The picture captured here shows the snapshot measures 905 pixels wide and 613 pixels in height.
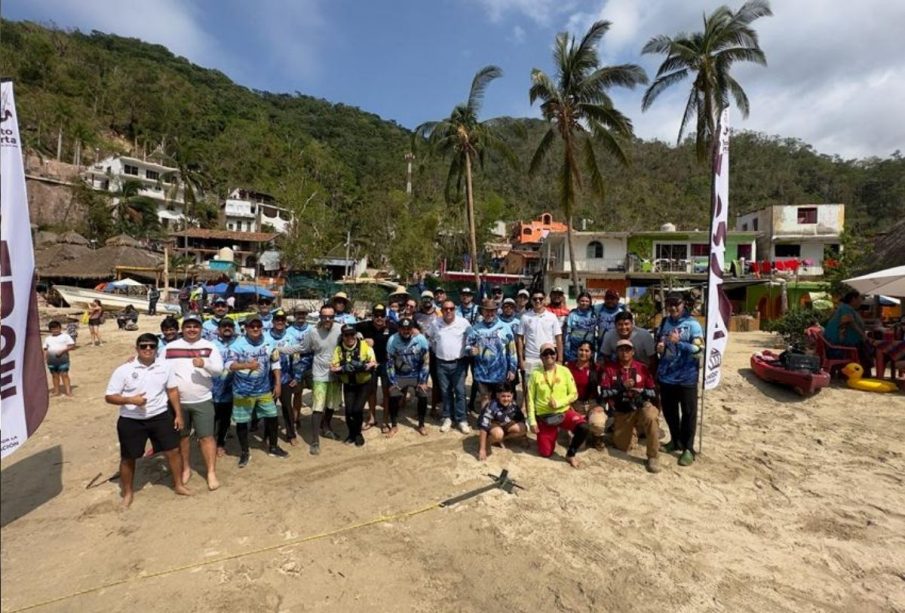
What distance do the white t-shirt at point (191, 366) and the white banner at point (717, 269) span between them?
215 inches

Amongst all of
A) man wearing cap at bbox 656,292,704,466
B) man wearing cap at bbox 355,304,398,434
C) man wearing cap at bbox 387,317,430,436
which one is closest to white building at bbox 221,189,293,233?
man wearing cap at bbox 355,304,398,434

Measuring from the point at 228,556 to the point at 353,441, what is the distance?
2407mm

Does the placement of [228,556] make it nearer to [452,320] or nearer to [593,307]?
[452,320]

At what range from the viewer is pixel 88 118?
58.6 meters

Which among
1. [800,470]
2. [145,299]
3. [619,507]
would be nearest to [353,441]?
[619,507]

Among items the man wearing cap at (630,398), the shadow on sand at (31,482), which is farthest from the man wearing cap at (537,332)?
the shadow on sand at (31,482)

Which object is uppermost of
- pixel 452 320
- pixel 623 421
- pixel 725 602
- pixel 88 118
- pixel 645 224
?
pixel 88 118

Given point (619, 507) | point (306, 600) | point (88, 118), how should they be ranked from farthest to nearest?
point (88, 118)
point (619, 507)
point (306, 600)

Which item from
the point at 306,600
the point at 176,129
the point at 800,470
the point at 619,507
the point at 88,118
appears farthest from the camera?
the point at 176,129

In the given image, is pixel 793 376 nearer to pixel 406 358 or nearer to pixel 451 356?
pixel 451 356

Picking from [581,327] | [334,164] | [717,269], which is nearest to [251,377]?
[581,327]

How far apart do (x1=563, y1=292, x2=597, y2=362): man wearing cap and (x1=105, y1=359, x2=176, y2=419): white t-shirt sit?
475 cm

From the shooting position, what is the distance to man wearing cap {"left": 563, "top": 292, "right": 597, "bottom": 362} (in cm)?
626

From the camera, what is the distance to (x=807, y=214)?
29.2 metres
